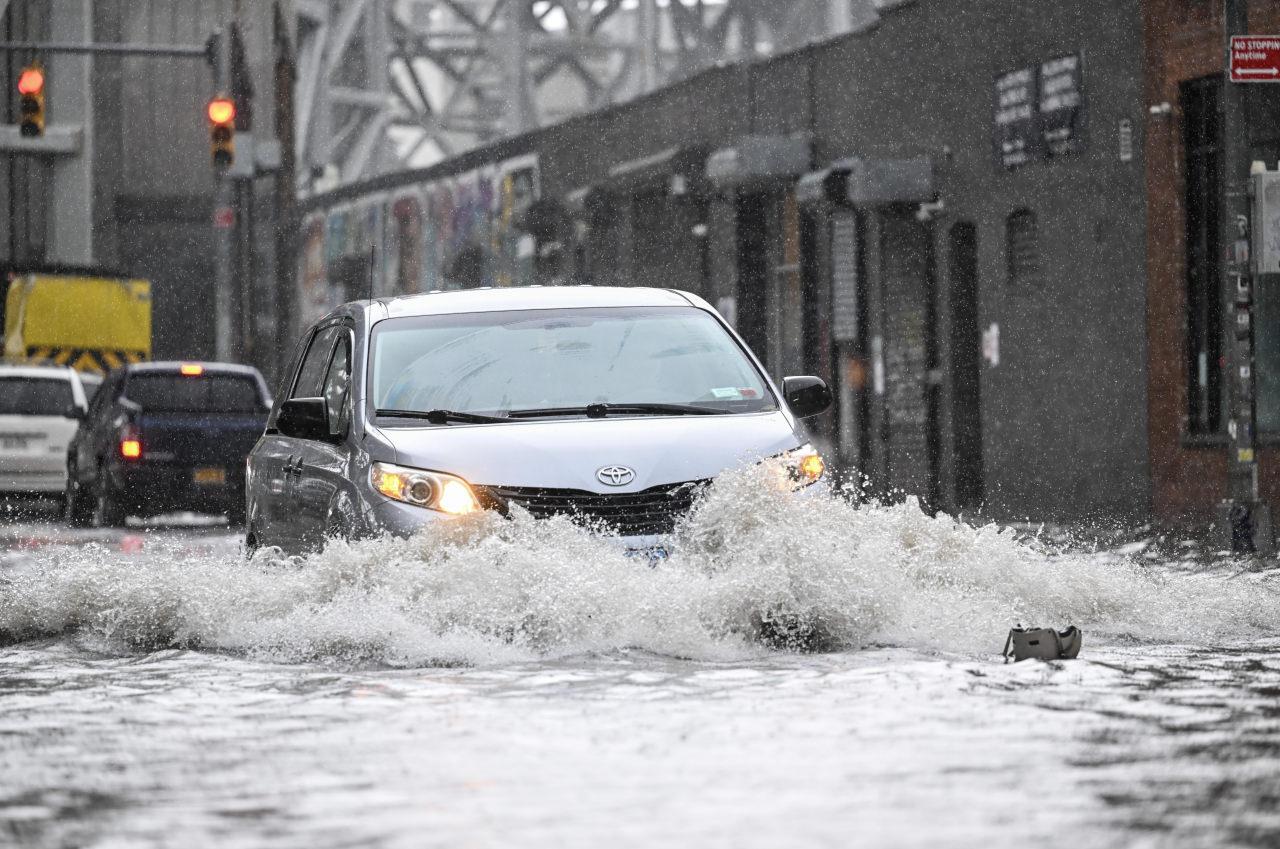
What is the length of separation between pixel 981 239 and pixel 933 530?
17.3m

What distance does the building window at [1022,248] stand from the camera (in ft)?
89.1

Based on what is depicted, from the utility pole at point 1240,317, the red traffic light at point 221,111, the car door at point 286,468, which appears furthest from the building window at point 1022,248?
the car door at point 286,468

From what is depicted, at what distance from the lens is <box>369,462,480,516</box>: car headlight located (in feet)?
34.0

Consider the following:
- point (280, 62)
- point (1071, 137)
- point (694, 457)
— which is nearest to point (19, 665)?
point (694, 457)

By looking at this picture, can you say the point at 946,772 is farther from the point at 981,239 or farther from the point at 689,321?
the point at 981,239

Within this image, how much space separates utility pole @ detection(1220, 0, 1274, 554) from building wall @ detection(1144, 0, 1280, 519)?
13.3 feet

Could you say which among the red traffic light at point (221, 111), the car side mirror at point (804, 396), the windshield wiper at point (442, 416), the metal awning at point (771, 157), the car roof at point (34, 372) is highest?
the red traffic light at point (221, 111)

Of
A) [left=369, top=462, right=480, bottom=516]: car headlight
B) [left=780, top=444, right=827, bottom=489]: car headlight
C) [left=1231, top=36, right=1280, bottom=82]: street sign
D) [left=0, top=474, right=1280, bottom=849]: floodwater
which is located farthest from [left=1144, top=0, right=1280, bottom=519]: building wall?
[left=369, top=462, right=480, bottom=516]: car headlight

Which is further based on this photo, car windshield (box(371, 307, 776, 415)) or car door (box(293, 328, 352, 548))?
car windshield (box(371, 307, 776, 415))

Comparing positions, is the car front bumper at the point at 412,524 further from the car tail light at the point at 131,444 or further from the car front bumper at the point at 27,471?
the car front bumper at the point at 27,471

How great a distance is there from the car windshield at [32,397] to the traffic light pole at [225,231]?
15.3 feet

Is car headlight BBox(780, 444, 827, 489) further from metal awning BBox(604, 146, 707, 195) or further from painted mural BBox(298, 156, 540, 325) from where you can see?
painted mural BBox(298, 156, 540, 325)

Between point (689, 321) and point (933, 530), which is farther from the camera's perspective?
point (689, 321)

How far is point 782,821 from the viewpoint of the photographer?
6129mm
